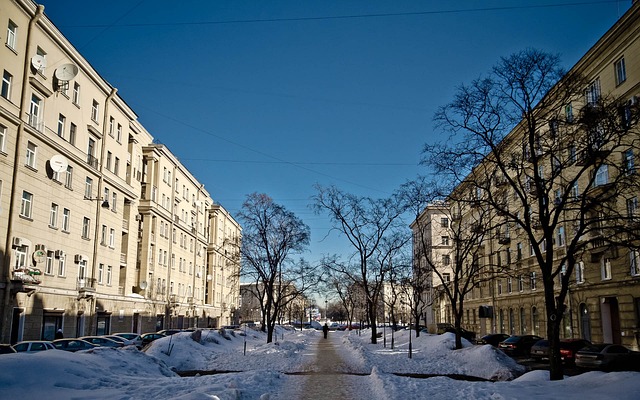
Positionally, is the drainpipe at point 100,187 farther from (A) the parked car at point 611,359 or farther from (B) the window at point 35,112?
(A) the parked car at point 611,359

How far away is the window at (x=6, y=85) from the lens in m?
27.9

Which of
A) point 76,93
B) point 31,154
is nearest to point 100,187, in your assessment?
point 76,93

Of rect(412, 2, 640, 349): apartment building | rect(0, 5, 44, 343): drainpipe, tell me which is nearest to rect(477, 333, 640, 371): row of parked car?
rect(412, 2, 640, 349): apartment building

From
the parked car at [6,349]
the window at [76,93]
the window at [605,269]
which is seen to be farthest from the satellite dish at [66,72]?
the window at [605,269]

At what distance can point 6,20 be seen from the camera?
27.8 m

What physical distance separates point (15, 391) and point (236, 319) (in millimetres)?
86752

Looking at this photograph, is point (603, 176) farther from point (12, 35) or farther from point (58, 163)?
point (12, 35)

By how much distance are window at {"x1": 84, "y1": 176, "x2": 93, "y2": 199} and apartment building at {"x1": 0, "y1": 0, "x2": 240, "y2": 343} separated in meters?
0.13

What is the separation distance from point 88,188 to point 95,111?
581 centimetres

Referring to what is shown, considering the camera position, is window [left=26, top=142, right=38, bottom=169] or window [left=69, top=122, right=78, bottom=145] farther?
window [left=69, top=122, right=78, bottom=145]

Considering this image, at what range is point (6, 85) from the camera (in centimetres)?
2827

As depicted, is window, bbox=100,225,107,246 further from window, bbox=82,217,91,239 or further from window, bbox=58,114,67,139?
window, bbox=58,114,67,139

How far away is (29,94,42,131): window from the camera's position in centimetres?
3066

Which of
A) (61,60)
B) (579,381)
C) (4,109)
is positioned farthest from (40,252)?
(579,381)
